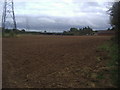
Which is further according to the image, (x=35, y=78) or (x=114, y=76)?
(x=35, y=78)

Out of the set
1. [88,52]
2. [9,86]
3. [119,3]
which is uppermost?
[119,3]

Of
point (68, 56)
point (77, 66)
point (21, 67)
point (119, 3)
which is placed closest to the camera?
point (77, 66)

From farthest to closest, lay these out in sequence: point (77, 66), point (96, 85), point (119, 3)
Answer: point (119, 3)
point (77, 66)
point (96, 85)

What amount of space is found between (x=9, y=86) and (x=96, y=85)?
2841 millimetres

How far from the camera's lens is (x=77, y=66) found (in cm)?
1085

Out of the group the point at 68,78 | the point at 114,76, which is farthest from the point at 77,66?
the point at 114,76

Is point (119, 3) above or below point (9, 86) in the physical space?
above

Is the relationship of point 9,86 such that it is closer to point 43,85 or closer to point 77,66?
point 43,85

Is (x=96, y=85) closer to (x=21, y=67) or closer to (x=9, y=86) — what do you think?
(x=9, y=86)

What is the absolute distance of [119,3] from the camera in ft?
44.6

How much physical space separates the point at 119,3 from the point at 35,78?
236 inches

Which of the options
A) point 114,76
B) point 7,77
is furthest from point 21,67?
point 114,76

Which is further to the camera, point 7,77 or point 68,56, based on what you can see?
point 68,56

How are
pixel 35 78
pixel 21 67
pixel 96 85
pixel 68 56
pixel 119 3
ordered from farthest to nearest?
pixel 119 3
pixel 68 56
pixel 21 67
pixel 35 78
pixel 96 85
